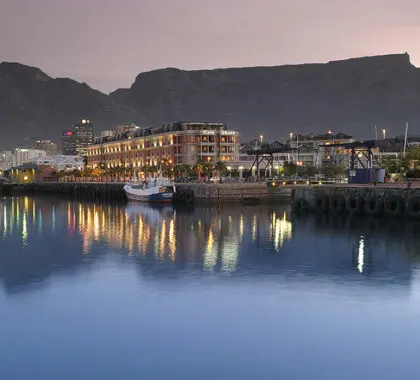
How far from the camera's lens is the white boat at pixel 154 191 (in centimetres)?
11012

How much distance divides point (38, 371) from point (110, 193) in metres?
122

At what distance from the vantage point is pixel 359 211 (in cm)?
7525

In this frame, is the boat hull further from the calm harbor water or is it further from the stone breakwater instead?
the calm harbor water

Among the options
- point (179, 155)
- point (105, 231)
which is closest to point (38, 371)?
point (105, 231)

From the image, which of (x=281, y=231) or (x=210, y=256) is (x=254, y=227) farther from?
(x=210, y=256)

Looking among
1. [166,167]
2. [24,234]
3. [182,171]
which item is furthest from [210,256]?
[166,167]

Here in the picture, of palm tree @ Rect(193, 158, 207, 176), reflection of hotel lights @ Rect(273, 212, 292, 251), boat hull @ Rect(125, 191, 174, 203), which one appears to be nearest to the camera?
reflection of hotel lights @ Rect(273, 212, 292, 251)

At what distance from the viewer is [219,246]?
A: 52.0 m

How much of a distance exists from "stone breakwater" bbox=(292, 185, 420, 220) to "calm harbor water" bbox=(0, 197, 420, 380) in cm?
1283

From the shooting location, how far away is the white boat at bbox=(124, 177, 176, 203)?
361 feet

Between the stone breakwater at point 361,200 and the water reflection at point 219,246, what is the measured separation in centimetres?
367

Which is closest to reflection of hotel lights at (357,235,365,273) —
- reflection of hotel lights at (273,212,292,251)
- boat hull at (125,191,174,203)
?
reflection of hotel lights at (273,212,292,251)

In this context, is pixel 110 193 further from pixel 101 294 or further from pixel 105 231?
pixel 101 294

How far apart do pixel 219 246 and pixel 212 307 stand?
21771mm
